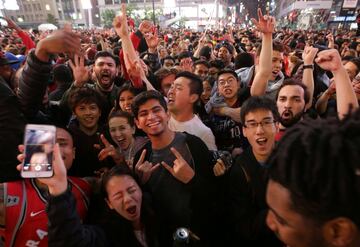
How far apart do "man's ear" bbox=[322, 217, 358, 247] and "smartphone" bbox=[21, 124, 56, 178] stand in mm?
1272

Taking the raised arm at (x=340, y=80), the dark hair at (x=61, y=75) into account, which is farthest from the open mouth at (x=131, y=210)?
the dark hair at (x=61, y=75)

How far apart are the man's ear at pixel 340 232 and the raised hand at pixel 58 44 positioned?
1605mm

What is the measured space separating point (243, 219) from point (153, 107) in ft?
3.74

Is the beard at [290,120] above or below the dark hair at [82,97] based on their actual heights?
below

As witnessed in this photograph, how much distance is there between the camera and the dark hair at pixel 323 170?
88cm

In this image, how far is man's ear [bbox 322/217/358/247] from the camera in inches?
35.0

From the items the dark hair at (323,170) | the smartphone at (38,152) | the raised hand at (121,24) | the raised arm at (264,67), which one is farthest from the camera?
the raised hand at (121,24)

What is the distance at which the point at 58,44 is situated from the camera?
1624mm

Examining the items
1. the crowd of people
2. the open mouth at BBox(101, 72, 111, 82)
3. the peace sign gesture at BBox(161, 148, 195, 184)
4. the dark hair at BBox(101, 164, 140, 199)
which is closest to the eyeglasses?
the crowd of people

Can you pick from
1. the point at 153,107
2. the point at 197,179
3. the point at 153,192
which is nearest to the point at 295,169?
the point at 197,179

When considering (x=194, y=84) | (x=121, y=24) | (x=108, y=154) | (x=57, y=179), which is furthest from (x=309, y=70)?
(x=57, y=179)

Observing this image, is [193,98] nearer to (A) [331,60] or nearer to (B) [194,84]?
(B) [194,84]

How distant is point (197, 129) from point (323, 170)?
179 centimetres

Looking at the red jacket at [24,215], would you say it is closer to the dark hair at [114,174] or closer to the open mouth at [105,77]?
the dark hair at [114,174]
